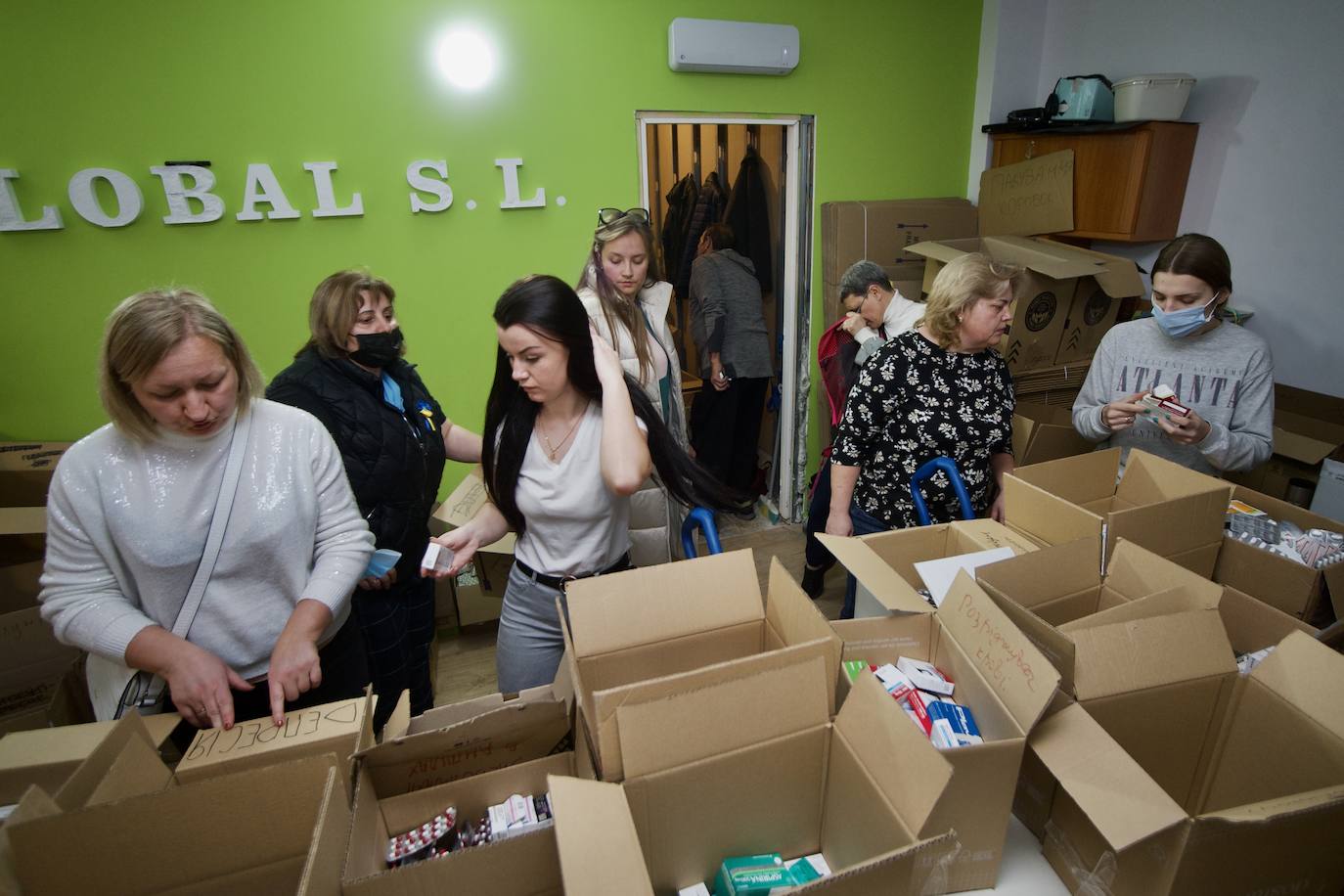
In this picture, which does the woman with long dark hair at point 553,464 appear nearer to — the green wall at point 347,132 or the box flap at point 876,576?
the box flap at point 876,576

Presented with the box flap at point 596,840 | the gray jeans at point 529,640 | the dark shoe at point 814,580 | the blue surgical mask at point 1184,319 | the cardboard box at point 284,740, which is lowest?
the dark shoe at point 814,580

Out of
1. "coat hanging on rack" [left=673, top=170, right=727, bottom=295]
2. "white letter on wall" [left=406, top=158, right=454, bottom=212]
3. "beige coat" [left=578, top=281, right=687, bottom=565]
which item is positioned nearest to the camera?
"beige coat" [left=578, top=281, right=687, bottom=565]

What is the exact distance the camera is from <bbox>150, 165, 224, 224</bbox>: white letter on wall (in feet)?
7.47

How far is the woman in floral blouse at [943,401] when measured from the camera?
189 cm

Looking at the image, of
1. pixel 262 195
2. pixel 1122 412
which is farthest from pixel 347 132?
pixel 1122 412

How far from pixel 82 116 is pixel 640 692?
2681mm

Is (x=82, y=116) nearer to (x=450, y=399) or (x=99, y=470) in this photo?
(x=450, y=399)

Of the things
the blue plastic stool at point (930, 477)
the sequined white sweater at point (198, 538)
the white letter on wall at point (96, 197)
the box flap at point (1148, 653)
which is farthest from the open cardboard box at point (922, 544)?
the white letter on wall at point (96, 197)

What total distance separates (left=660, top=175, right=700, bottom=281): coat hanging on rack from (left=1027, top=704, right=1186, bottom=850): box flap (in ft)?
12.7

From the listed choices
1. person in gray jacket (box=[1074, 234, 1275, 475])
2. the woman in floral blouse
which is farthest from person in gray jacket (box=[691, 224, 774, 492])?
person in gray jacket (box=[1074, 234, 1275, 475])

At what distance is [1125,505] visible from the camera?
172 centimetres

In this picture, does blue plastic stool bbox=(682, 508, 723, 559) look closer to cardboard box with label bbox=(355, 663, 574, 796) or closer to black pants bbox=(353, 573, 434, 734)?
cardboard box with label bbox=(355, 663, 574, 796)

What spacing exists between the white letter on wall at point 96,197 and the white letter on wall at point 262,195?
1.01ft

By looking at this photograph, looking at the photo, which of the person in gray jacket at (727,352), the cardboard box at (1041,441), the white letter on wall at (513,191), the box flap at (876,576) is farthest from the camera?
the person in gray jacket at (727,352)
